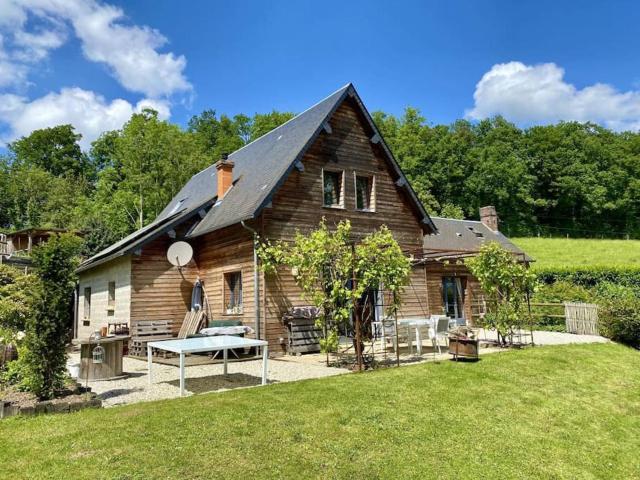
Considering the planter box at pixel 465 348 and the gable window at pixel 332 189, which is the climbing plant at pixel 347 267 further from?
the gable window at pixel 332 189

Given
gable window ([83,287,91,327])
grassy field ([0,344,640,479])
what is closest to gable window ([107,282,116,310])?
gable window ([83,287,91,327])

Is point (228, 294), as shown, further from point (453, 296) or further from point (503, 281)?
point (453, 296)

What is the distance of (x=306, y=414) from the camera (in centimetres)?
591

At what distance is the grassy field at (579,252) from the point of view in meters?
33.3

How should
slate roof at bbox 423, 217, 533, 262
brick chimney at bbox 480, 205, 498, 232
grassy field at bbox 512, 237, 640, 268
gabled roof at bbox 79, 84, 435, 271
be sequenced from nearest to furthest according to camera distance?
gabled roof at bbox 79, 84, 435, 271 < slate roof at bbox 423, 217, 533, 262 < brick chimney at bbox 480, 205, 498, 232 < grassy field at bbox 512, 237, 640, 268

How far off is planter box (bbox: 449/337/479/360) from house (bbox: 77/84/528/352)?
454 cm

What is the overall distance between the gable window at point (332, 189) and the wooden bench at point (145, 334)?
21.1 feet

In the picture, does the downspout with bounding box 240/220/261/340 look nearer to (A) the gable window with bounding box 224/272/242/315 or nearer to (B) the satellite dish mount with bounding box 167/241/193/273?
(A) the gable window with bounding box 224/272/242/315

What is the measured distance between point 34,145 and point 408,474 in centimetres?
6138

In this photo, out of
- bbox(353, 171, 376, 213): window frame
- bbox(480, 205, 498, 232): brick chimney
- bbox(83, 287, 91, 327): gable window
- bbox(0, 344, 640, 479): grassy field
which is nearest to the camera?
bbox(0, 344, 640, 479): grassy field

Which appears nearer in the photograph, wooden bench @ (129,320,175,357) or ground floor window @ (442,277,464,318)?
wooden bench @ (129,320,175,357)

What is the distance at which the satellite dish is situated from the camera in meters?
13.9

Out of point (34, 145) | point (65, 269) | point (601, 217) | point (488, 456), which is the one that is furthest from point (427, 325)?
point (34, 145)

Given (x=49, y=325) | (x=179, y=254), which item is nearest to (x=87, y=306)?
(x=179, y=254)
